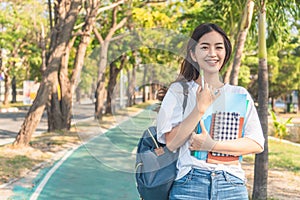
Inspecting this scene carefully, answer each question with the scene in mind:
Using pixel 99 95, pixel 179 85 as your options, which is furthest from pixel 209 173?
pixel 99 95

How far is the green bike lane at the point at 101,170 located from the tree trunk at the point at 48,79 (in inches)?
54.4

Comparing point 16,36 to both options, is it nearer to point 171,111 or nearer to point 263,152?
point 263,152

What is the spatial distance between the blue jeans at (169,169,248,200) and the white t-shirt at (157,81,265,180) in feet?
0.08

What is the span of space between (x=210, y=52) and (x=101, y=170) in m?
7.62

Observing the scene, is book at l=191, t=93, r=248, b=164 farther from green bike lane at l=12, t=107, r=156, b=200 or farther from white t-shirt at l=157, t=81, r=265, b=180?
green bike lane at l=12, t=107, r=156, b=200

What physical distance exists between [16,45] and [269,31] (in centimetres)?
2938

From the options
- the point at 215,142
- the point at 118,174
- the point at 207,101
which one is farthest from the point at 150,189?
the point at 118,174

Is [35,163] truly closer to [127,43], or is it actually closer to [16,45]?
[127,43]

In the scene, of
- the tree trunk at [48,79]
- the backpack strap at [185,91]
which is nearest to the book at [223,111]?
the backpack strap at [185,91]

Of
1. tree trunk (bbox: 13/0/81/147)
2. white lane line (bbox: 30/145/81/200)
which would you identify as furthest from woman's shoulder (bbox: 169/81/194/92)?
tree trunk (bbox: 13/0/81/147)

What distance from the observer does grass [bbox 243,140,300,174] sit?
35.2ft

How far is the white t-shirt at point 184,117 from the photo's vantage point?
6.77 feet

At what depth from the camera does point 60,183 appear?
26.6 ft

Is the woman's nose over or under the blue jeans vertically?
over
